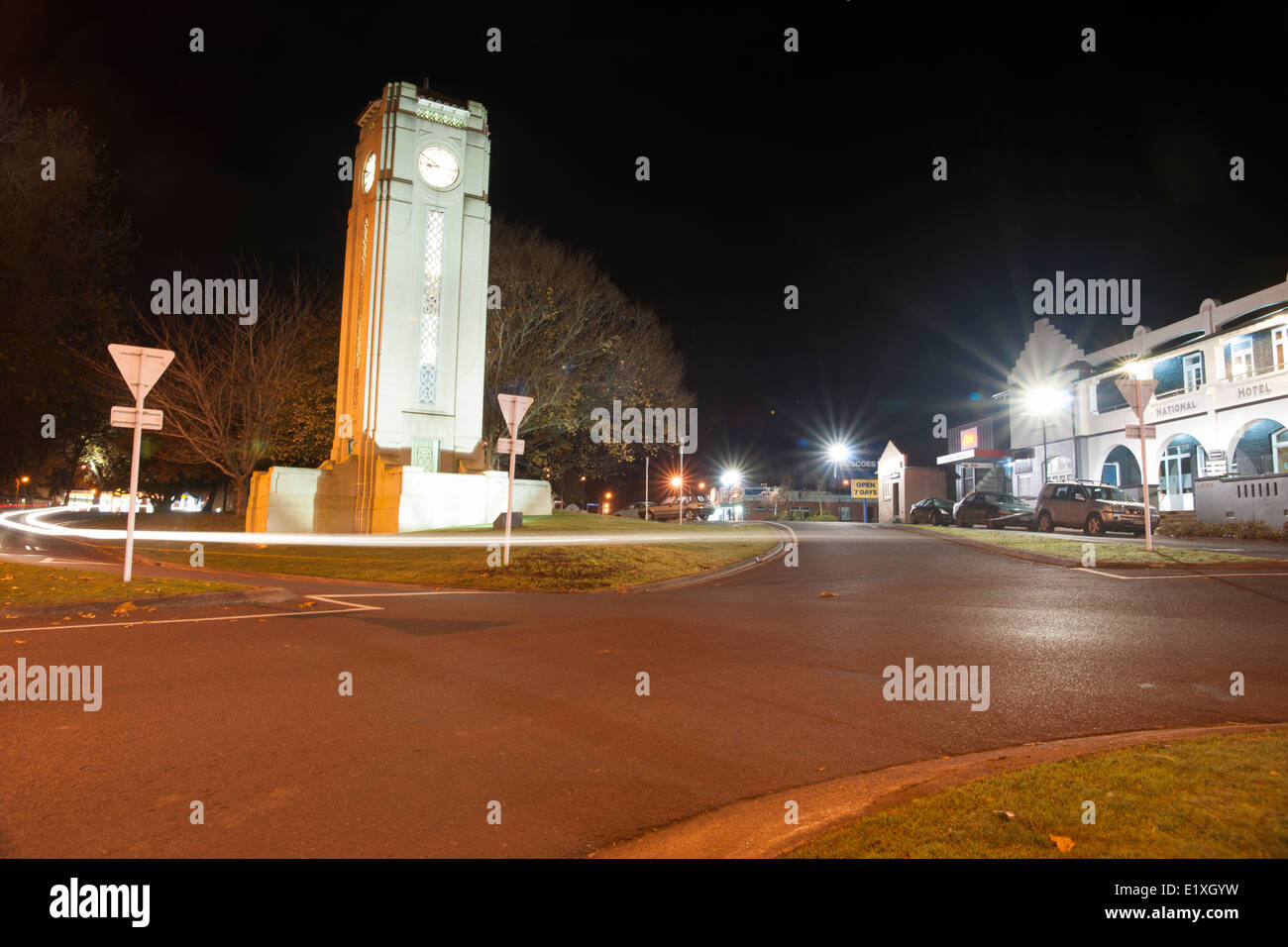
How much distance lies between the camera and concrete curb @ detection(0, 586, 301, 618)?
31.5ft

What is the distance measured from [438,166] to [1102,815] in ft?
115

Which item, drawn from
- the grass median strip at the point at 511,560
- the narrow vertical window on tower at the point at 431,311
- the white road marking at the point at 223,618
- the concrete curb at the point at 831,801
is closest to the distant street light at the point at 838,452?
the narrow vertical window on tower at the point at 431,311

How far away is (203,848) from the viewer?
10.4 feet

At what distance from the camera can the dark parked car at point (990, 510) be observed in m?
28.0

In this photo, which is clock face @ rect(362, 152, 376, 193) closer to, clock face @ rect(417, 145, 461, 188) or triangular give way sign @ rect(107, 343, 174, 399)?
clock face @ rect(417, 145, 461, 188)

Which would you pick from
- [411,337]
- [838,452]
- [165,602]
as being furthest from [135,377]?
[838,452]

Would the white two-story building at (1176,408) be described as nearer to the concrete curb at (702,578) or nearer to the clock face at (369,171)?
the concrete curb at (702,578)

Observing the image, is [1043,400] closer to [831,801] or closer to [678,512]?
[678,512]

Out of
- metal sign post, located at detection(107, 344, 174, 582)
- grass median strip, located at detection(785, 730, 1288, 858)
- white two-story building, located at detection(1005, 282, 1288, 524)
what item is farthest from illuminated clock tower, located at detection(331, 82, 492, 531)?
grass median strip, located at detection(785, 730, 1288, 858)

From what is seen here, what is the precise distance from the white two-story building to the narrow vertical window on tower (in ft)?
89.1

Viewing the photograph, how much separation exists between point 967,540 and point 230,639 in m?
18.1

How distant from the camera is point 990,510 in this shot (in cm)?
2916
